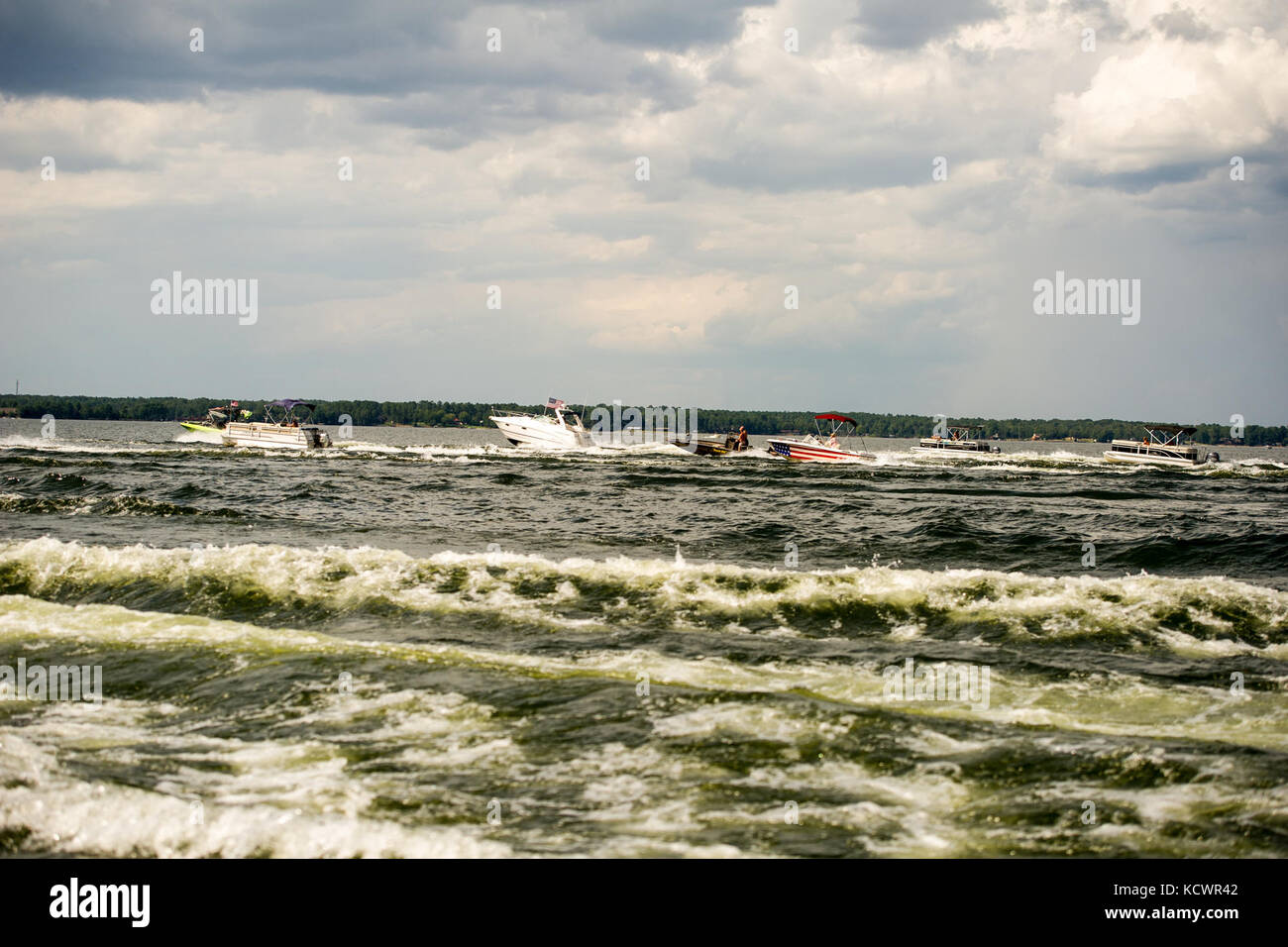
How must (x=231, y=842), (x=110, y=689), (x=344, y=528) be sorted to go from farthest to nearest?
(x=344, y=528)
(x=110, y=689)
(x=231, y=842)

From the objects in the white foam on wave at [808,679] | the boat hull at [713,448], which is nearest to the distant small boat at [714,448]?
the boat hull at [713,448]

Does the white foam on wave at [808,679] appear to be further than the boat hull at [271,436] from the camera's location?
No

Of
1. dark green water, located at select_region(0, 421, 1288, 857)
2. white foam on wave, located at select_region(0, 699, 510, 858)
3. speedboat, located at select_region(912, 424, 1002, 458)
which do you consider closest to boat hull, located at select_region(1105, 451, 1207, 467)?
speedboat, located at select_region(912, 424, 1002, 458)

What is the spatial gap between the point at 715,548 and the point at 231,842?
16.5 m

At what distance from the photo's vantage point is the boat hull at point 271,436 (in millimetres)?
66250

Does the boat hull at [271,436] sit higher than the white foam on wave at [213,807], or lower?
higher

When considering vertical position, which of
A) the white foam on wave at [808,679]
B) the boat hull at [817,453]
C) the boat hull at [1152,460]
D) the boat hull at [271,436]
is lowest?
the white foam on wave at [808,679]

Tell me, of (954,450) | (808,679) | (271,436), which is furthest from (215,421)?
(808,679)

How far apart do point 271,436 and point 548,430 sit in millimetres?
19889

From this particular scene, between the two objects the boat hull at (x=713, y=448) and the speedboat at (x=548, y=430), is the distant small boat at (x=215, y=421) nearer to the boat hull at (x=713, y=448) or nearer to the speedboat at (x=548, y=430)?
the speedboat at (x=548, y=430)

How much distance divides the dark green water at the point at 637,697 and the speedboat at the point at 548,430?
5002 cm
